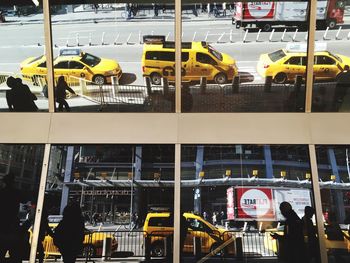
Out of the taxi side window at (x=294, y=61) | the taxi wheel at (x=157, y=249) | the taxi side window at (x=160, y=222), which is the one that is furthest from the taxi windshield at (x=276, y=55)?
the taxi wheel at (x=157, y=249)

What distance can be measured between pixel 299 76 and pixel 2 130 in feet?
13.4

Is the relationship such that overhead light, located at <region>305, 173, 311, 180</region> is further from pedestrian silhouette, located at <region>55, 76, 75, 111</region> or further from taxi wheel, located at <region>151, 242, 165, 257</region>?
pedestrian silhouette, located at <region>55, 76, 75, 111</region>

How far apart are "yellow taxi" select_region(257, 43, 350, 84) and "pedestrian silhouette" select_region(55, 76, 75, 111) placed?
106 inches

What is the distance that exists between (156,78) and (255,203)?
7.09 feet

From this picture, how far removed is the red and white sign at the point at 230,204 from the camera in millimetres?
5781

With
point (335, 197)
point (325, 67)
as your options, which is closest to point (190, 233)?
point (335, 197)

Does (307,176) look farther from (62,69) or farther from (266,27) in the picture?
(62,69)

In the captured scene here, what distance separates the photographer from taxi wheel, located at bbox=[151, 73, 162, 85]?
20.7 feet

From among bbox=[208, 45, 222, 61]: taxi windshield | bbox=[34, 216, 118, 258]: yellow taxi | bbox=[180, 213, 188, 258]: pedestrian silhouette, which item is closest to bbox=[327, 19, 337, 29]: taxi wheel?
bbox=[208, 45, 222, 61]: taxi windshield

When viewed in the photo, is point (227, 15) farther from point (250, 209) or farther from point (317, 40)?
point (250, 209)

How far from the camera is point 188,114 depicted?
6.16 meters

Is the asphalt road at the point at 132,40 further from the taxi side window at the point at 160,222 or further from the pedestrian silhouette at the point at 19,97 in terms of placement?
the taxi side window at the point at 160,222

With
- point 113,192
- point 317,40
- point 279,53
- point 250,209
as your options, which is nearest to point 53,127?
point 113,192

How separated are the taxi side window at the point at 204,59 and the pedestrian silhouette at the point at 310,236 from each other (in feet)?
7.70
